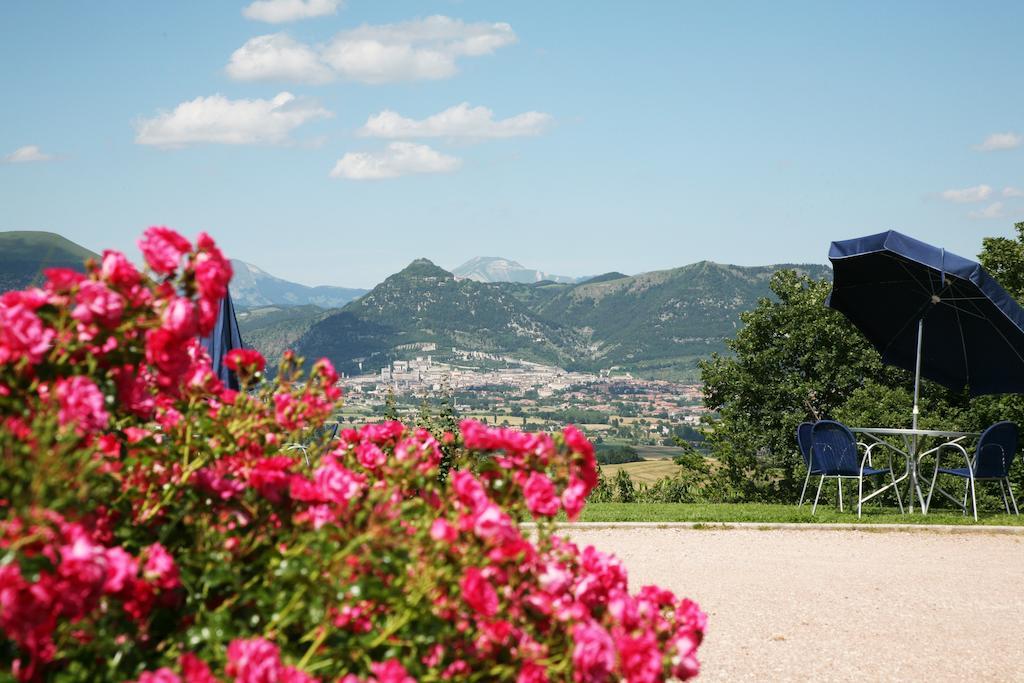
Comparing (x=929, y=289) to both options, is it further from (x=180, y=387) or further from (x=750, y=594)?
(x=180, y=387)

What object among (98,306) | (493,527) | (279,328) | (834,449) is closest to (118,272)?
(98,306)

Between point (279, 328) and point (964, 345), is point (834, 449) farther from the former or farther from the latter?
point (279, 328)

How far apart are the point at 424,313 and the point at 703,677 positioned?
178m

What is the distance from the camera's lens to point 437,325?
17600cm

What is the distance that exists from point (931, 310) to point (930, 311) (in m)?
0.02

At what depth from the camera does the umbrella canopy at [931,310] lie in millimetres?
9328

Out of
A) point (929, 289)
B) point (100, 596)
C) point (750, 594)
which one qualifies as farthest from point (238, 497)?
point (929, 289)

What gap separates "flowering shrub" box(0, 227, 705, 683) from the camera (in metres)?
1.69

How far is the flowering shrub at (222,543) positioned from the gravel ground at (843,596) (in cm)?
275

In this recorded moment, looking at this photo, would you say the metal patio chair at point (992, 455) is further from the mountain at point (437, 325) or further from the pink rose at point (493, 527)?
the mountain at point (437, 325)

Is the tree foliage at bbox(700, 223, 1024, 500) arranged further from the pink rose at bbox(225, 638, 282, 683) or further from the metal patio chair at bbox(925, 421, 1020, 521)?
the pink rose at bbox(225, 638, 282, 683)

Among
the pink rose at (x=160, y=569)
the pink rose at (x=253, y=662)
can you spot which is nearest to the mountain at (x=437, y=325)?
the pink rose at (x=160, y=569)

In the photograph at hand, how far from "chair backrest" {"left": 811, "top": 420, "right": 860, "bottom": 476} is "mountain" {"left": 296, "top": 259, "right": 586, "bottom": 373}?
13271cm

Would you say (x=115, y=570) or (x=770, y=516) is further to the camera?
(x=770, y=516)
